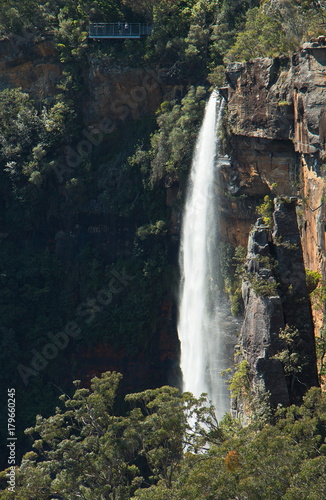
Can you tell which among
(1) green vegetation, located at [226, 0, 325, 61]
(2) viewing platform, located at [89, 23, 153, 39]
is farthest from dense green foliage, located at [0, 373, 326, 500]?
(2) viewing platform, located at [89, 23, 153, 39]

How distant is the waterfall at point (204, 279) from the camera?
30.8 metres

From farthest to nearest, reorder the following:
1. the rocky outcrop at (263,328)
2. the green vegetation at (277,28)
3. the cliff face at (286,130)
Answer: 1. the green vegetation at (277,28)
2. the cliff face at (286,130)
3. the rocky outcrop at (263,328)

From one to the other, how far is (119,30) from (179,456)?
21.4 meters

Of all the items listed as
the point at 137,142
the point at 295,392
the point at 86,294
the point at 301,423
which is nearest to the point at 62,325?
the point at 86,294

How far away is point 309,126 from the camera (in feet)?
75.7

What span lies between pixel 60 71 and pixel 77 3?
327 centimetres

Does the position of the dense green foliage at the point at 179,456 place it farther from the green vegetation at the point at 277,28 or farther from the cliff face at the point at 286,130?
the green vegetation at the point at 277,28

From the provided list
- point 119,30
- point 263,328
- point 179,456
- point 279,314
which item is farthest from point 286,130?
point 119,30

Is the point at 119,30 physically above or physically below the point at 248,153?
above

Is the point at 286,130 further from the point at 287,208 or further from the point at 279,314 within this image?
the point at 279,314

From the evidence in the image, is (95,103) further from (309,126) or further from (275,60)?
(309,126)

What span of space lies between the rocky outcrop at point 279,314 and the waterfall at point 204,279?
312 inches

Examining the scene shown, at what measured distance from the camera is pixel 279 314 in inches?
846

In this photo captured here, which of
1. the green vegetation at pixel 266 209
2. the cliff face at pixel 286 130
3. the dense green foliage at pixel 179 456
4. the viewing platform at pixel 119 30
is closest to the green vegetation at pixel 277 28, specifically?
the cliff face at pixel 286 130
